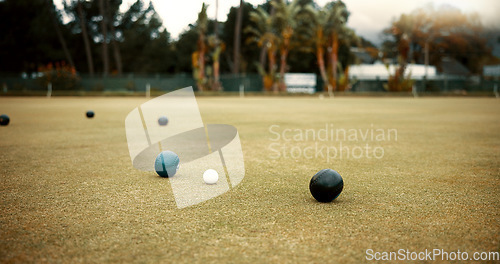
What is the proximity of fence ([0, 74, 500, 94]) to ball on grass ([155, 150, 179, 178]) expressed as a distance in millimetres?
35170

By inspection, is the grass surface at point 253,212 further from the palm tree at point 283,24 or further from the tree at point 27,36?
the tree at point 27,36

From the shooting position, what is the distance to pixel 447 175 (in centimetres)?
485

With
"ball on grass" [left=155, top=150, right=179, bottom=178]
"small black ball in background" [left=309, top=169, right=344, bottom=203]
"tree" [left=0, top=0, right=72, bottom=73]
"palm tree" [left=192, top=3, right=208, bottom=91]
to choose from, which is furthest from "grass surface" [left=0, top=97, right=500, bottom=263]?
"tree" [left=0, top=0, right=72, bottom=73]

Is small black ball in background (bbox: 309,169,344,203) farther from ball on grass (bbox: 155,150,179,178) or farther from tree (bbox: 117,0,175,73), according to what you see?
tree (bbox: 117,0,175,73)

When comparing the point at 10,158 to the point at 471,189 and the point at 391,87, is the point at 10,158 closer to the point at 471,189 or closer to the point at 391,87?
the point at 471,189

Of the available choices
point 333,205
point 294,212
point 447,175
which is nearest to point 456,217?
point 333,205

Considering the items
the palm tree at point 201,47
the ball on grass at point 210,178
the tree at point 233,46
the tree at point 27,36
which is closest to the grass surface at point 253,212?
the ball on grass at point 210,178

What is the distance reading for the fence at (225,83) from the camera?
3897 cm

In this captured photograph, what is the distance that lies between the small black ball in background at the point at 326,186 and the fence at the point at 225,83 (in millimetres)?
35750

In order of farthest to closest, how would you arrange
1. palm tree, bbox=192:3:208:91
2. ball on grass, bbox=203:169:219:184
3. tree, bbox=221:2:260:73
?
tree, bbox=221:2:260:73 → palm tree, bbox=192:3:208:91 → ball on grass, bbox=203:169:219:184

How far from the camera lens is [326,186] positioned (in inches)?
138

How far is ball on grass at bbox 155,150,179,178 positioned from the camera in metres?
4.52

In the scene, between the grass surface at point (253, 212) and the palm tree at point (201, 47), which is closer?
the grass surface at point (253, 212)

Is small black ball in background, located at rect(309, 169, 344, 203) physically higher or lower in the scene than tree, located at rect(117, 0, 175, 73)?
lower
